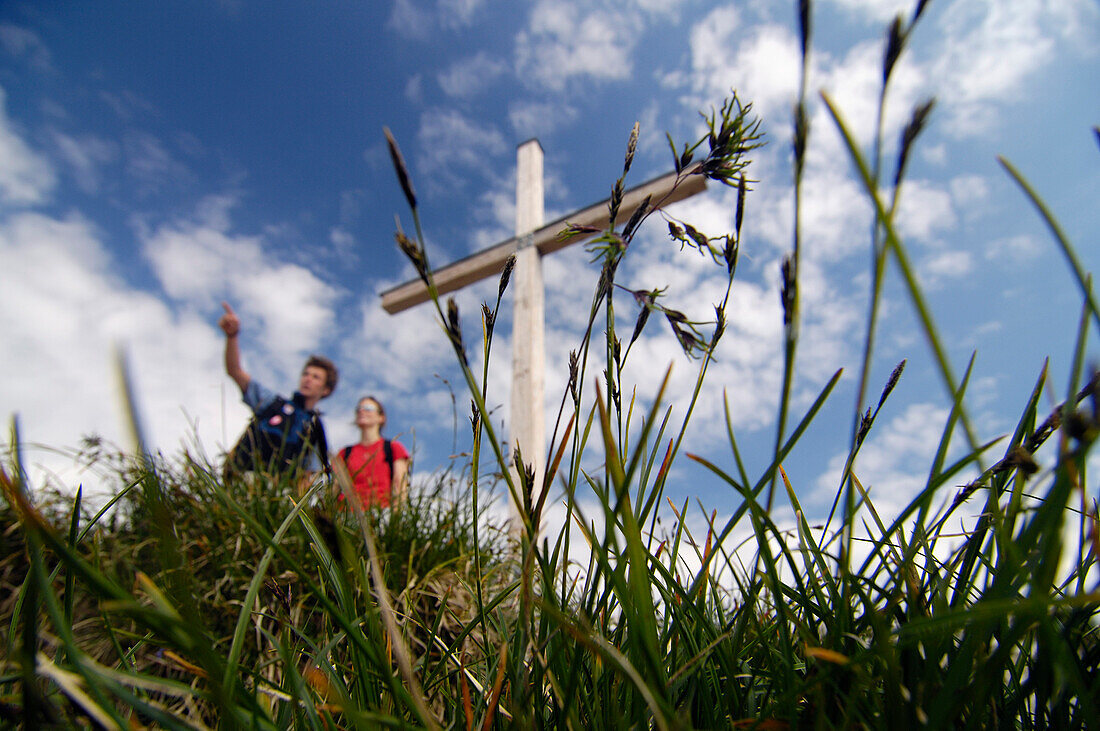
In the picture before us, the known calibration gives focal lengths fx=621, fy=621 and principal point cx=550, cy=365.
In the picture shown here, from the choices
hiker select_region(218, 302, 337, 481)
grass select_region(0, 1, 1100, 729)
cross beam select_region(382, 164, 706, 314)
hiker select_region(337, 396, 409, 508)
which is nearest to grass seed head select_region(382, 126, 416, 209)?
grass select_region(0, 1, 1100, 729)

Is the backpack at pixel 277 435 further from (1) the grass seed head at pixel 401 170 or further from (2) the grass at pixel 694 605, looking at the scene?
(1) the grass seed head at pixel 401 170

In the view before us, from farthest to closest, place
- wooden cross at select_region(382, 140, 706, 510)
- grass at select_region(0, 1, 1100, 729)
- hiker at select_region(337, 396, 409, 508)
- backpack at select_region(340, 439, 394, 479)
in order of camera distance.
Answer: wooden cross at select_region(382, 140, 706, 510)
backpack at select_region(340, 439, 394, 479)
hiker at select_region(337, 396, 409, 508)
grass at select_region(0, 1, 1100, 729)

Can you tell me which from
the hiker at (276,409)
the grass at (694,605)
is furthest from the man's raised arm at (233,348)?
the grass at (694,605)

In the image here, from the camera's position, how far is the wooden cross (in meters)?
3.82

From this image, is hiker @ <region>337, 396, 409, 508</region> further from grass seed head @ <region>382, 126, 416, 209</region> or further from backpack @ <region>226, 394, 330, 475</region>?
grass seed head @ <region>382, 126, 416, 209</region>

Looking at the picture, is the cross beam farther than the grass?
Yes

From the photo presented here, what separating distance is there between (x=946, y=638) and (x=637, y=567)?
337 mm

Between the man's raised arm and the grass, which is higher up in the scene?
the man's raised arm

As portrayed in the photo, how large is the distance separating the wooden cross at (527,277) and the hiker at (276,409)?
2.45ft

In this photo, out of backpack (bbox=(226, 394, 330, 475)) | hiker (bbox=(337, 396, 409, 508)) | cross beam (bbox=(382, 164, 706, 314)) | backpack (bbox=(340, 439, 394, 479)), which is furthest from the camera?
cross beam (bbox=(382, 164, 706, 314))

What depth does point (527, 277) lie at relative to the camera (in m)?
4.35

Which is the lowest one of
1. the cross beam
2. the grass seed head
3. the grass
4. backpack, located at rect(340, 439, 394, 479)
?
the grass

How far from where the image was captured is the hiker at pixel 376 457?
2.90 metres

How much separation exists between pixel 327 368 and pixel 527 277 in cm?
169
